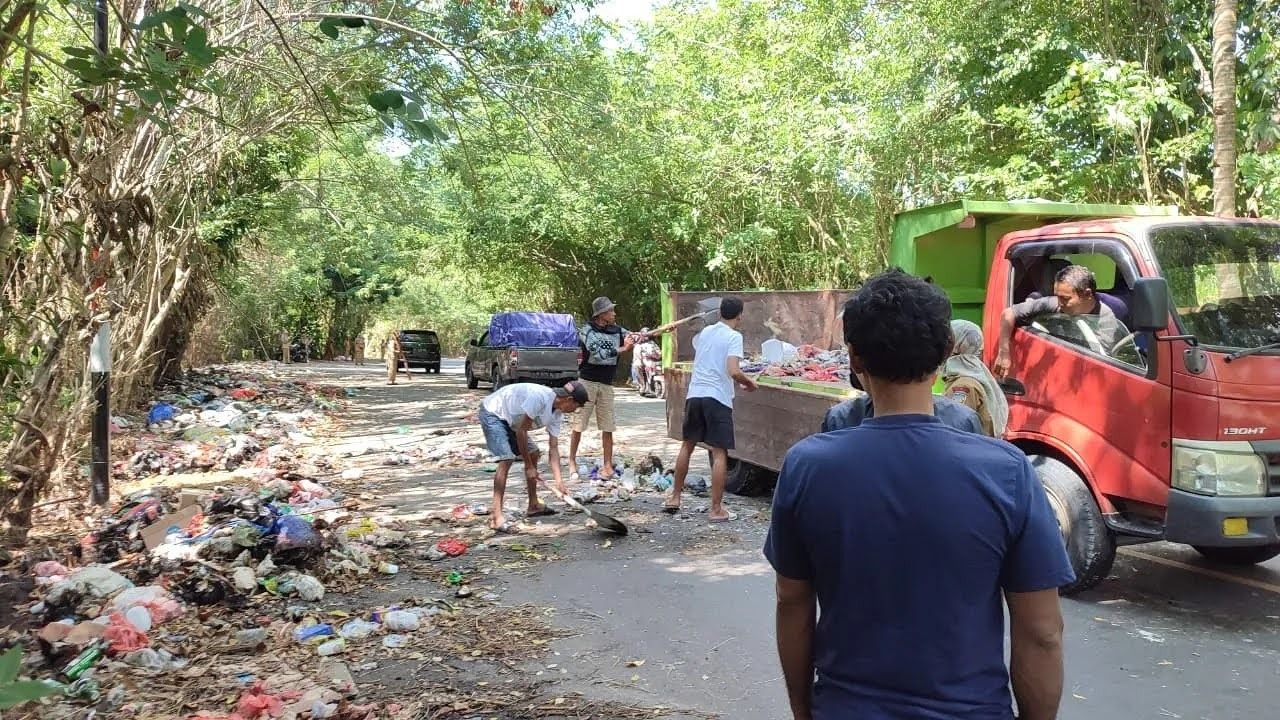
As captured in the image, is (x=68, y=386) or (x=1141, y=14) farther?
(x=1141, y=14)

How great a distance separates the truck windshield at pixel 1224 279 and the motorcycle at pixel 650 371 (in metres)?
15.8

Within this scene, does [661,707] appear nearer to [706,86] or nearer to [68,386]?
[68,386]

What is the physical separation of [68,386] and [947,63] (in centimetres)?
1202

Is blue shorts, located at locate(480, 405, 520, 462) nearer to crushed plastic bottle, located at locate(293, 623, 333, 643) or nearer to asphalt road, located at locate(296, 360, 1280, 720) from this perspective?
asphalt road, located at locate(296, 360, 1280, 720)

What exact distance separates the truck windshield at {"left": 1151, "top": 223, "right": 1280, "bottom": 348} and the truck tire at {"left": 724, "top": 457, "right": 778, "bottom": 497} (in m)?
4.20

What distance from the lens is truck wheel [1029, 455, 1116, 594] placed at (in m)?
5.23

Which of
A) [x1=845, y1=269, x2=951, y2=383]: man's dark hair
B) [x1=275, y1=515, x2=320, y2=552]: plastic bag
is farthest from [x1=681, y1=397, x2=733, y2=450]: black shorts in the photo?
[x1=845, y1=269, x2=951, y2=383]: man's dark hair

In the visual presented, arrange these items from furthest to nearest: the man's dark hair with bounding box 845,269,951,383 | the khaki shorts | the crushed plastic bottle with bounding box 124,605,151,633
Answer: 1. the khaki shorts
2. the crushed plastic bottle with bounding box 124,605,151,633
3. the man's dark hair with bounding box 845,269,951,383

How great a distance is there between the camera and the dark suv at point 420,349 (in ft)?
97.1

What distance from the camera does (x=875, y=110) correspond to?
15711 mm

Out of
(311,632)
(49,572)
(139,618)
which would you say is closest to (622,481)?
(311,632)

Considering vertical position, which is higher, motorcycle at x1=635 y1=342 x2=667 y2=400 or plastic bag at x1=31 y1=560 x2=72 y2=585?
motorcycle at x1=635 y1=342 x2=667 y2=400

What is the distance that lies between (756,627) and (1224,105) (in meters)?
7.01

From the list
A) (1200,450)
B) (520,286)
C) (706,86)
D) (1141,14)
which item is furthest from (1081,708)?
(520,286)
